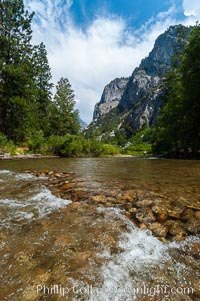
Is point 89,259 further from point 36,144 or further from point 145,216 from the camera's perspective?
point 36,144

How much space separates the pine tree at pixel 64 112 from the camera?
138ft

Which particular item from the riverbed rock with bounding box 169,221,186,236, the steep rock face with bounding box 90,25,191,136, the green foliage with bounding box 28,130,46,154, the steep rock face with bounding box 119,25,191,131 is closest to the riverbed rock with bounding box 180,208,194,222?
the riverbed rock with bounding box 169,221,186,236

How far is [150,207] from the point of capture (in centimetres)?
400

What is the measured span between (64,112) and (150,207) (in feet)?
136

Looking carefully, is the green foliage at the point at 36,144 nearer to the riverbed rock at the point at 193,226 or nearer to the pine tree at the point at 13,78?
the pine tree at the point at 13,78

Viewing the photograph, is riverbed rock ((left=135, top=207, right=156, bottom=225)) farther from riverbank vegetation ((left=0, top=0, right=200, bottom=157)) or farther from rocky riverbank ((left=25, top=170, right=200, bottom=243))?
riverbank vegetation ((left=0, top=0, right=200, bottom=157))

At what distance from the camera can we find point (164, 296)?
6.36 feet

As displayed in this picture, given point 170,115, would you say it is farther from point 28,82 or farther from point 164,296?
point 164,296

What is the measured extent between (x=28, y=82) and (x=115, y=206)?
26178 millimetres

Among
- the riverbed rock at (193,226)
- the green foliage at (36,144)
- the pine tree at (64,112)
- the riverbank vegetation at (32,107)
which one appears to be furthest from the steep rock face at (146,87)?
the riverbed rock at (193,226)

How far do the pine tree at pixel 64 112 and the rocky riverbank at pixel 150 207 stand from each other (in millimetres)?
37619

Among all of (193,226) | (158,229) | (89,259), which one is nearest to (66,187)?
(158,229)

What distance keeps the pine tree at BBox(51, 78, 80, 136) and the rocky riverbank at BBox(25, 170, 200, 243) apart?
37619 millimetres

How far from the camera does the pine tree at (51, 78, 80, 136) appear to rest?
138ft
